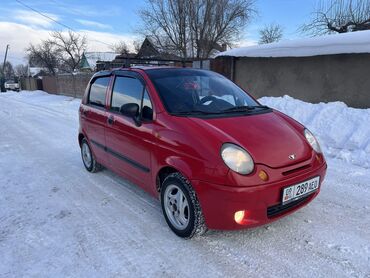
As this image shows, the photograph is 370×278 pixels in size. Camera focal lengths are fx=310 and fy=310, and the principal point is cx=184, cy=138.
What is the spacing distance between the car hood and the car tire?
2637 millimetres

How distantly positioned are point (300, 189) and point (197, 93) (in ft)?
5.23

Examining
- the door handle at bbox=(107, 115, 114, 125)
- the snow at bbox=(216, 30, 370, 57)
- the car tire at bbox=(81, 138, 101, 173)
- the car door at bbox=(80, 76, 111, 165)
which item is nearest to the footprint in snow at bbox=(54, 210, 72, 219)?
the car door at bbox=(80, 76, 111, 165)

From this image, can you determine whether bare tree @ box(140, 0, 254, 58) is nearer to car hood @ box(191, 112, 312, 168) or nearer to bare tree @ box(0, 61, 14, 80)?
car hood @ box(191, 112, 312, 168)

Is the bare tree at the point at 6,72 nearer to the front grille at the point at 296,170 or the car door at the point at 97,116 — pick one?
the car door at the point at 97,116

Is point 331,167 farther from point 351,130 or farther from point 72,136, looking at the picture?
point 72,136

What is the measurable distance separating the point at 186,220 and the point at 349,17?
1813 centimetres

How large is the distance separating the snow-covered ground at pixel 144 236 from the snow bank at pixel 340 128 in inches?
11.0

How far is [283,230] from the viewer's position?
10.4ft

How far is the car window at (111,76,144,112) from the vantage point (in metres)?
3.76

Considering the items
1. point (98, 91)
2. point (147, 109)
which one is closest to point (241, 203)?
point (147, 109)

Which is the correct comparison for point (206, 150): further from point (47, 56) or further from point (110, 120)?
point (47, 56)

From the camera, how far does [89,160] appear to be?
522 cm

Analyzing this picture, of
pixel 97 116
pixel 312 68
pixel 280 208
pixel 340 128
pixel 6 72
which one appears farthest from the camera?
pixel 6 72

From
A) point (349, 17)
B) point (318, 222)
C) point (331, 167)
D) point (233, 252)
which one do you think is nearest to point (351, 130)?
point (331, 167)
